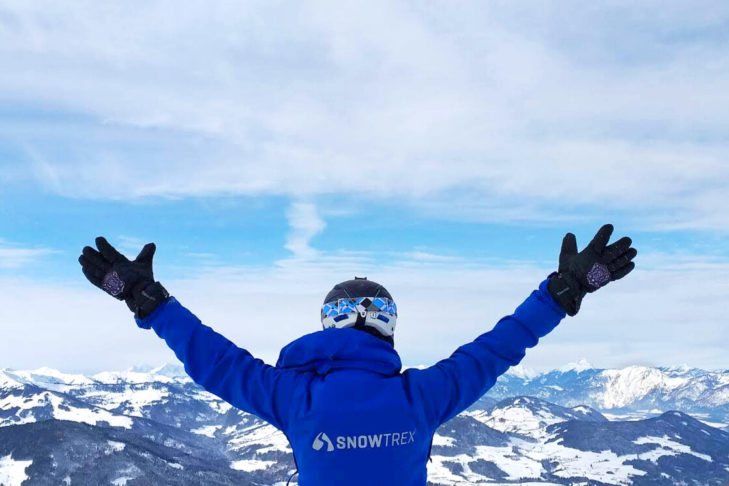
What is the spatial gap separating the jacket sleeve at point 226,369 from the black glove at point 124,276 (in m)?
0.20

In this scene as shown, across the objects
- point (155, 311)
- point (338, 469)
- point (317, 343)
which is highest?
point (155, 311)

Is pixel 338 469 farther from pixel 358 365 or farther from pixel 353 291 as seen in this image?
pixel 353 291

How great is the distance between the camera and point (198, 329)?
6039 mm

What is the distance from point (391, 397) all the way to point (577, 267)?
2462 millimetres

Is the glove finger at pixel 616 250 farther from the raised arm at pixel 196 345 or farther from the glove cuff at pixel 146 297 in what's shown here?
the glove cuff at pixel 146 297

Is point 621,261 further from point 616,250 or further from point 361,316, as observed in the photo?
point 361,316

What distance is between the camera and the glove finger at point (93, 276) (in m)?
6.49

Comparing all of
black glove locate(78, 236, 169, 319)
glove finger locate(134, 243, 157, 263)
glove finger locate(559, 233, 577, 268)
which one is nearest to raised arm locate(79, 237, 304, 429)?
black glove locate(78, 236, 169, 319)

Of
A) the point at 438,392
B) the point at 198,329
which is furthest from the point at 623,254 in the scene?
the point at 198,329

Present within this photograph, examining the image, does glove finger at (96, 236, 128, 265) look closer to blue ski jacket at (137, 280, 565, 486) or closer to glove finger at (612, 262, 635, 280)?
blue ski jacket at (137, 280, 565, 486)

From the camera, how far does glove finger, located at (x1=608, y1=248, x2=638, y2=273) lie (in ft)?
22.1

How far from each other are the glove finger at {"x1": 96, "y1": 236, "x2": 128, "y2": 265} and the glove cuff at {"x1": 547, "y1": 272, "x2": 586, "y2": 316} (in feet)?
14.5

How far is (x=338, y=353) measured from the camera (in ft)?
18.8

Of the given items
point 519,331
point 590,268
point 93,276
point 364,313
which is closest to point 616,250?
point 590,268
